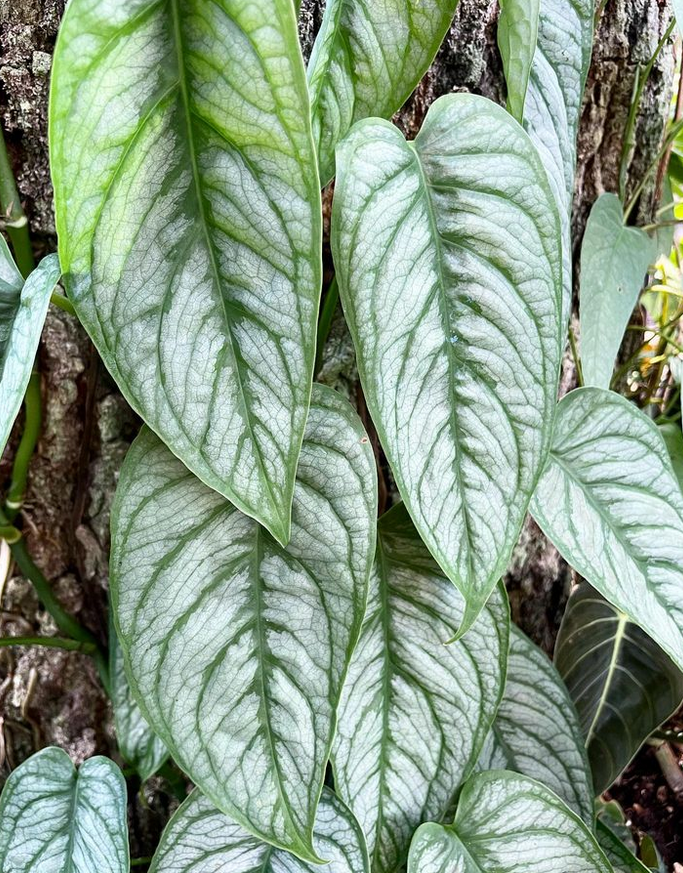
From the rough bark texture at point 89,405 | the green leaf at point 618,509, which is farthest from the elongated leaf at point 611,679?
the green leaf at point 618,509

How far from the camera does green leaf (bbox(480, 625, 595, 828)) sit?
2.84 ft

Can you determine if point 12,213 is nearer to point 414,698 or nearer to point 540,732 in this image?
point 414,698

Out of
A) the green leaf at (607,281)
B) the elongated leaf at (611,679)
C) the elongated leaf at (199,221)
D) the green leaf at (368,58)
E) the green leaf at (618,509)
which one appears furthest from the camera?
the elongated leaf at (611,679)

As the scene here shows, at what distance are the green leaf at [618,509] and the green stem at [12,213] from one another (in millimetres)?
561

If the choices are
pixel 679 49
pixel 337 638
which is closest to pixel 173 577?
pixel 337 638

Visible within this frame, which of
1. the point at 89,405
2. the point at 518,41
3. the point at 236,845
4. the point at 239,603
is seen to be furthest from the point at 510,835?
the point at 518,41

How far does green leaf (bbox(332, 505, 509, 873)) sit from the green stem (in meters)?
0.48

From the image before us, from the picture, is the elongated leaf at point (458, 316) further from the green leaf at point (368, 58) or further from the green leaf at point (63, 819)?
the green leaf at point (63, 819)

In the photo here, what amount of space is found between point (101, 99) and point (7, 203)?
0.30 m

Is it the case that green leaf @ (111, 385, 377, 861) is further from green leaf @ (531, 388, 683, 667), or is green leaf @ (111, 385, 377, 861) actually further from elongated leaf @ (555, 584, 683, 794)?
elongated leaf @ (555, 584, 683, 794)

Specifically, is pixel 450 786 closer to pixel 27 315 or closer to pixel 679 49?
pixel 27 315

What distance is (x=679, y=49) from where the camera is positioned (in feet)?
3.55

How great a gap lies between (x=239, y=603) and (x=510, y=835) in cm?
37

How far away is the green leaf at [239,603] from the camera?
0.63 m
